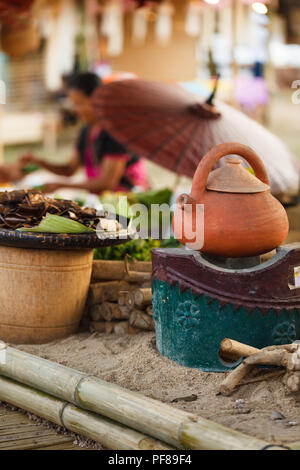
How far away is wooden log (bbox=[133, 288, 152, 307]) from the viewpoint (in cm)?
358

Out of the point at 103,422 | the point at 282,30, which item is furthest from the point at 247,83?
the point at 103,422

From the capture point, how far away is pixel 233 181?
3.13 metres

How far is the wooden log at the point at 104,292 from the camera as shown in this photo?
379 centimetres

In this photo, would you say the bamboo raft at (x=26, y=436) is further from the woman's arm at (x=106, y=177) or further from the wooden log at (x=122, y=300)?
the woman's arm at (x=106, y=177)

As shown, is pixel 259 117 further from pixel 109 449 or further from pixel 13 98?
pixel 109 449

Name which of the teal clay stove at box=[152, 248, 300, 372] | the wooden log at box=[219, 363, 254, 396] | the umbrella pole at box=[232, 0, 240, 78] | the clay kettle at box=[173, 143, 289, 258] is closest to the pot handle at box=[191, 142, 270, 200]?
the clay kettle at box=[173, 143, 289, 258]

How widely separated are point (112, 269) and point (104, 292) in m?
0.20

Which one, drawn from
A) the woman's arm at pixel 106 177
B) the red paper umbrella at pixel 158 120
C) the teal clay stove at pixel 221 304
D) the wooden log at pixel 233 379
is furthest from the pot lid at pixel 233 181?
the woman's arm at pixel 106 177

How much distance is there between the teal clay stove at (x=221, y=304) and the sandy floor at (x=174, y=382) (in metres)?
0.13

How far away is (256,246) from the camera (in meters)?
3.07

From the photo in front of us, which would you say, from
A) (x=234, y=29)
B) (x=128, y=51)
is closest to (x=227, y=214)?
(x=234, y=29)
